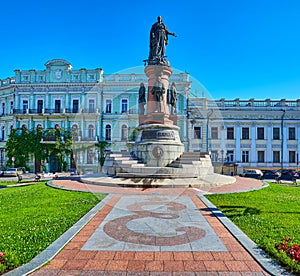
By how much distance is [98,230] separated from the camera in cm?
597

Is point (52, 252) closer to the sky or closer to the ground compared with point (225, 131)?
closer to the ground

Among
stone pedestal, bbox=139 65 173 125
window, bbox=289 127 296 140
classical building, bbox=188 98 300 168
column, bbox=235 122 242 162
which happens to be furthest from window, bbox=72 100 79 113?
window, bbox=289 127 296 140

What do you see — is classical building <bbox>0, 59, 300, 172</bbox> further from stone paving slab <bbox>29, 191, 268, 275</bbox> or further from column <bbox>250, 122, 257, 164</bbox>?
stone paving slab <bbox>29, 191, 268, 275</bbox>

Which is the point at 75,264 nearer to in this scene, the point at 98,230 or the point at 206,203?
the point at 98,230

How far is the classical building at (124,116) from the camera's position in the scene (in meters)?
39.2

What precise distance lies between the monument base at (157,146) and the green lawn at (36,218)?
5664 millimetres

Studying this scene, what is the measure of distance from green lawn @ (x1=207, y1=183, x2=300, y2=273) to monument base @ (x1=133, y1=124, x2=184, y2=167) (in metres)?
5.55

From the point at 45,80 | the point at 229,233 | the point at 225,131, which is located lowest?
the point at 229,233

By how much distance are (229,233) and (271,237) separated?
868mm

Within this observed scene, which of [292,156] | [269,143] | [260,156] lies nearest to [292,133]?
[292,156]

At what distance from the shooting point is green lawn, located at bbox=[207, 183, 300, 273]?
511cm

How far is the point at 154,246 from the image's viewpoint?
5016 millimetres

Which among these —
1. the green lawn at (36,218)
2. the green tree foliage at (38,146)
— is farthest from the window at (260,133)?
the green lawn at (36,218)

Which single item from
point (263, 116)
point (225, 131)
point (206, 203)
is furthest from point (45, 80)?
point (206, 203)
